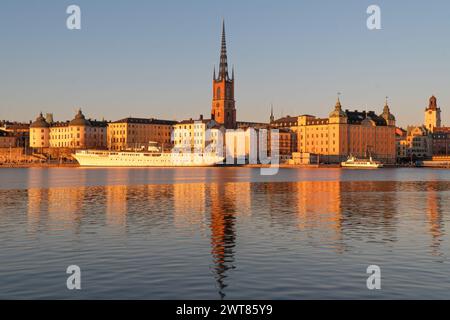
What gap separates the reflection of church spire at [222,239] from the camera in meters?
20.2

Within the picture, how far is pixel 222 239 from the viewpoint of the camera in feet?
90.4

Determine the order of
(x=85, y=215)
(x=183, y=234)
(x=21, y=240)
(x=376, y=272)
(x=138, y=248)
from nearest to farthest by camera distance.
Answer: (x=376, y=272), (x=138, y=248), (x=21, y=240), (x=183, y=234), (x=85, y=215)

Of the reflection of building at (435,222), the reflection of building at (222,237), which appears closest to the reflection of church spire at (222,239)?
the reflection of building at (222,237)

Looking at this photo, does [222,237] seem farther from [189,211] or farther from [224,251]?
[189,211]

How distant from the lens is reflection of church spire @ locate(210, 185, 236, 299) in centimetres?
2025

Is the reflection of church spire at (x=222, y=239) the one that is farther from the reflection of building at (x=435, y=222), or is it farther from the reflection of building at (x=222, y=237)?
the reflection of building at (x=435, y=222)

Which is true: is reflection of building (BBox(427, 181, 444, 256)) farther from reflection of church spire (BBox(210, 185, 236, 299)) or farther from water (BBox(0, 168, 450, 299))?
reflection of church spire (BBox(210, 185, 236, 299))

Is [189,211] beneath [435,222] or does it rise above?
above

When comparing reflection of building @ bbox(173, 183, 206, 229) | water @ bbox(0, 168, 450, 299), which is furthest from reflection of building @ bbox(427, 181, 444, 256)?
reflection of building @ bbox(173, 183, 206, 229)

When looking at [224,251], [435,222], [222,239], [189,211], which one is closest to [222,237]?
[222,239]
